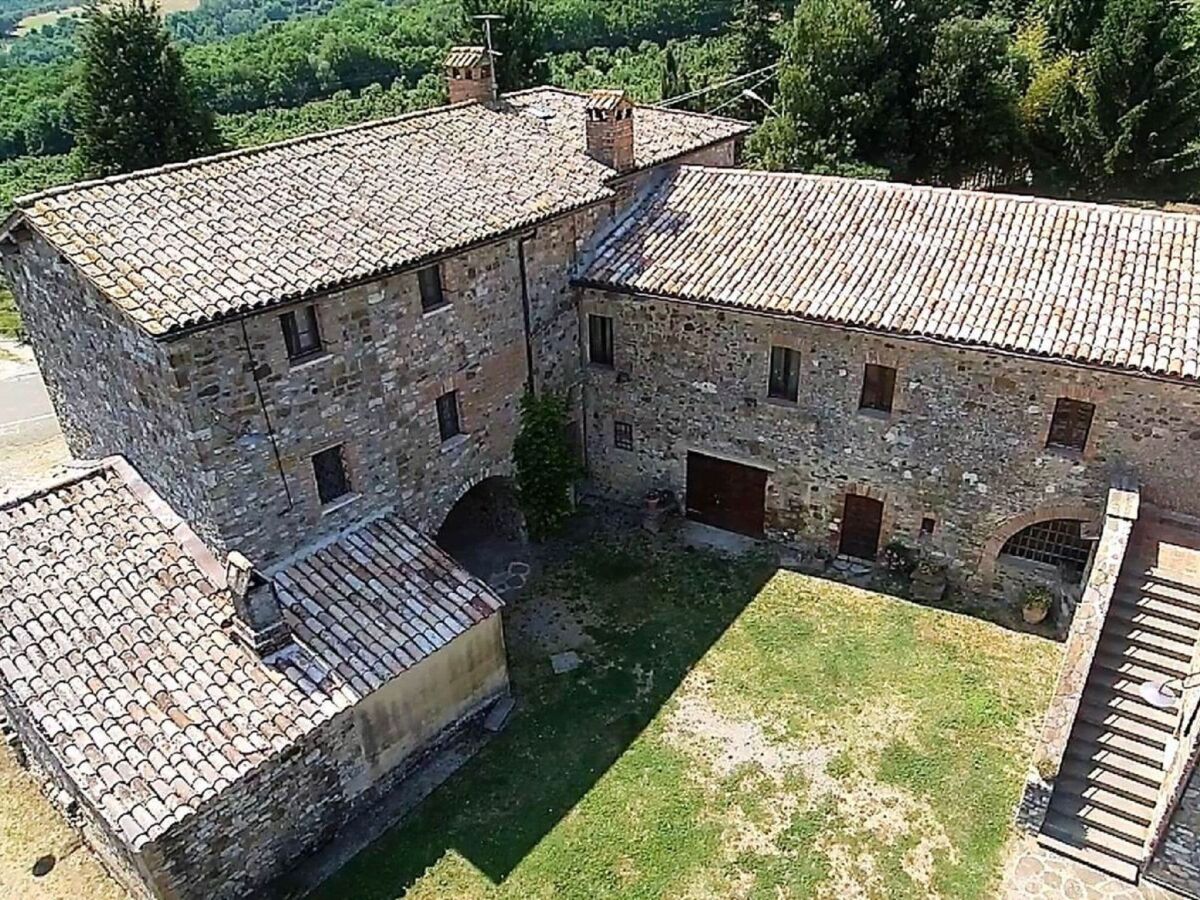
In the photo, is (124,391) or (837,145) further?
(837,145)

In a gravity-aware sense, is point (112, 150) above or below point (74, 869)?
above

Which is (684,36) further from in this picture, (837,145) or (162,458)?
(162,458)

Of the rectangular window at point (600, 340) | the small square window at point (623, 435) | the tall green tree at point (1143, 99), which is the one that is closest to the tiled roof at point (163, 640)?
the small square window at point (623, 435)

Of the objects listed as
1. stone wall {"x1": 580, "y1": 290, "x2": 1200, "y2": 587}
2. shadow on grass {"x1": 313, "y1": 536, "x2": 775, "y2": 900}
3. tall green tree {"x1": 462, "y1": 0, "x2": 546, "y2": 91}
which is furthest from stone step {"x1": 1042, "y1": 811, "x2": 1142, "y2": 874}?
tall green tree {"x1": 462, "y1": 0, "x2": 546, "y2": 91}

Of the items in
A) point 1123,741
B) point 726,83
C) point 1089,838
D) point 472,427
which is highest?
point 726,83

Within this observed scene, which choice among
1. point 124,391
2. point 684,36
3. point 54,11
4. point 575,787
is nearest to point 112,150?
point 124,391

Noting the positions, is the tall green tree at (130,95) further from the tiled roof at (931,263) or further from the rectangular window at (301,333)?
the rectangular window at (301,333)

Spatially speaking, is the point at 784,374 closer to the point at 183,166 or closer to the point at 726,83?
the point at 183,166

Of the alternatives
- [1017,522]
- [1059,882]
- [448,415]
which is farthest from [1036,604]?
[448,415]

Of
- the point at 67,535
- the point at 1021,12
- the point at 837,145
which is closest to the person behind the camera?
the point at 67,535
